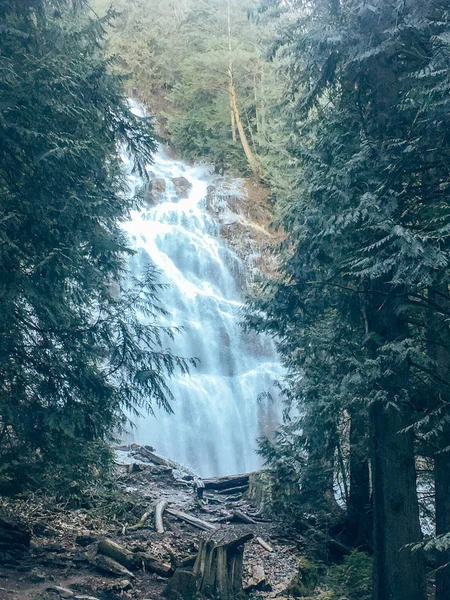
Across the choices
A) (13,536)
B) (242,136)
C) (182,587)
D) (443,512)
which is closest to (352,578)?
(443,512)

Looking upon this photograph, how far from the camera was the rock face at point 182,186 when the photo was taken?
3253 cm

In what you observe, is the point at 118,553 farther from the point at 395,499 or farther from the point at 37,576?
the point at 395,499

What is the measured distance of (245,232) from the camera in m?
30.1

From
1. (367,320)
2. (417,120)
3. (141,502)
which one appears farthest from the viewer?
(141,502)

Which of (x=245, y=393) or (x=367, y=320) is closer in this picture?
(x=367, y=320)

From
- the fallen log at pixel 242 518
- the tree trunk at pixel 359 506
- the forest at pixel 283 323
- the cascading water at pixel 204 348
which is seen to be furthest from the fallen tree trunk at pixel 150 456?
the tree trunk at pixel 359 506

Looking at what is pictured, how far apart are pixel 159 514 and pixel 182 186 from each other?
80.3 feet

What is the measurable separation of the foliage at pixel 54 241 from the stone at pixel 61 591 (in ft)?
3.97

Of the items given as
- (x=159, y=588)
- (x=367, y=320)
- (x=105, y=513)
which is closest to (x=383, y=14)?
(x=367, y=320)

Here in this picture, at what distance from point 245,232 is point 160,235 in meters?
4.25

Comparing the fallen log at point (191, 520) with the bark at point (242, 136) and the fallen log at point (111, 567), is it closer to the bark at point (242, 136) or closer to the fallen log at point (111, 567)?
the fallen log at point (111, 567)

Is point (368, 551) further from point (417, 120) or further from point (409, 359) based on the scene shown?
point (417, 120)

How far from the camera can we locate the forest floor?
6914 millimetres

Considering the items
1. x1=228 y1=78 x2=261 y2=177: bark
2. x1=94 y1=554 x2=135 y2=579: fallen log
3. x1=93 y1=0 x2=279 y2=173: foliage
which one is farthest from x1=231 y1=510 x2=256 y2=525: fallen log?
x1=228 y1=78 x2=261 y2=177: bark
